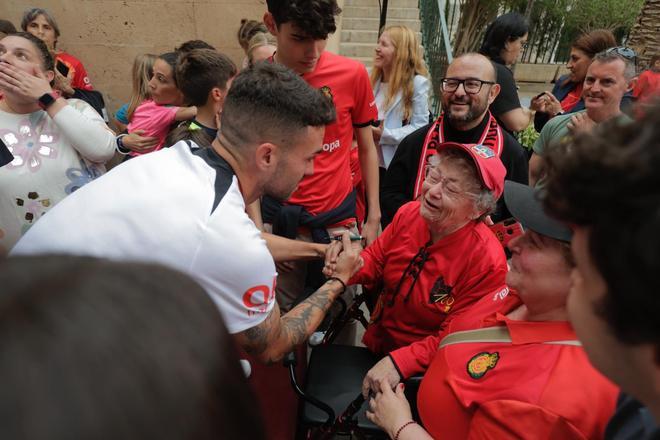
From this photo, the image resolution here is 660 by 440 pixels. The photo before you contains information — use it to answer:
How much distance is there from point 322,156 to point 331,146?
0.28 feet

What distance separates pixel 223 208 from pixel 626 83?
3.07 m

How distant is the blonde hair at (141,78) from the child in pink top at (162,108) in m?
0.66

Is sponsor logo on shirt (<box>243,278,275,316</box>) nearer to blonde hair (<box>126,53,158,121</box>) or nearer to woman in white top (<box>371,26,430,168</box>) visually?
woman in white top (<box>371,26,430,168</box>)

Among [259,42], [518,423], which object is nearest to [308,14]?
[259,42]

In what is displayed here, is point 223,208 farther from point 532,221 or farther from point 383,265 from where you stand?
point 383,265

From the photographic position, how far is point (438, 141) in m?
3.05

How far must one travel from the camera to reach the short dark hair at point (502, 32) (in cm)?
425

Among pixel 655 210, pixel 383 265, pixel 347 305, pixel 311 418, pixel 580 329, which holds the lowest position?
pixel 311 418

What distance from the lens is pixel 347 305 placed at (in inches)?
100

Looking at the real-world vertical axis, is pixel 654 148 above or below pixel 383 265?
above

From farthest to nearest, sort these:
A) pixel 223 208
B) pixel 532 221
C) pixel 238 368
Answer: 1. pixel 532 221
2. pixel 223 208
3. pixel 238 368

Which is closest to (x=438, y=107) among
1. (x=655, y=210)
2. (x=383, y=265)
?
(x=383, y=265)

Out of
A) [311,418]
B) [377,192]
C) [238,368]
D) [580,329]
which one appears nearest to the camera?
[238,368]

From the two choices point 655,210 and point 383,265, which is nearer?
point 655,210
